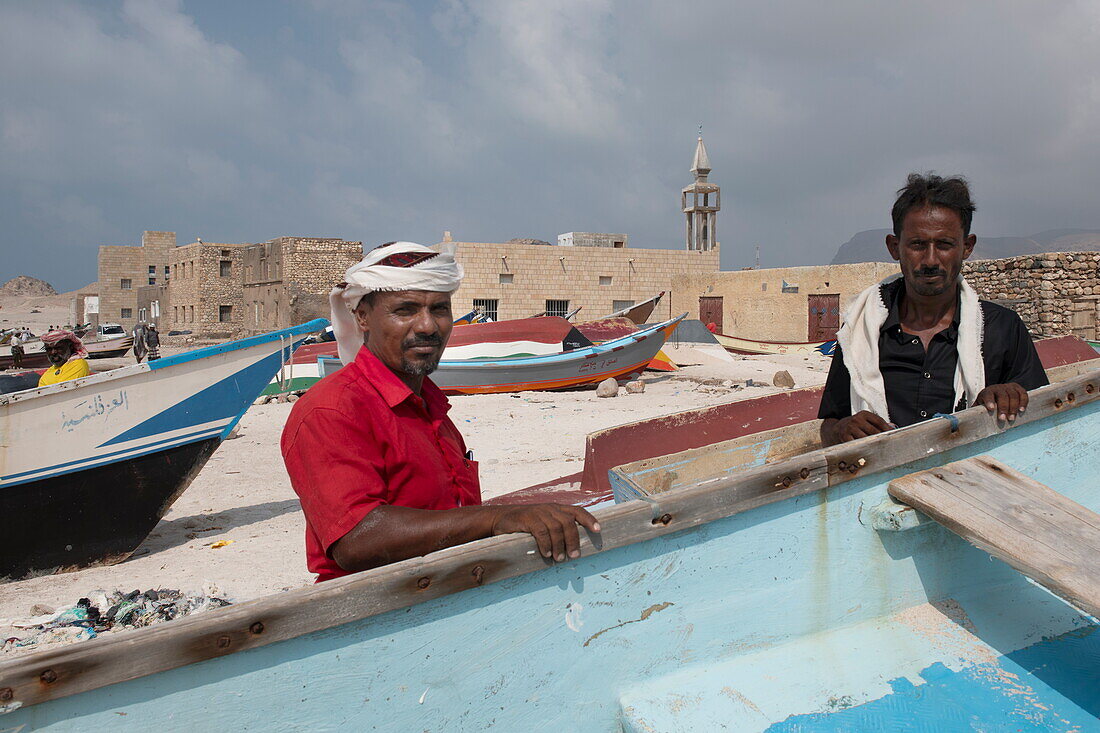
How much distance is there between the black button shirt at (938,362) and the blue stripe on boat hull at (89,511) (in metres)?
5.25

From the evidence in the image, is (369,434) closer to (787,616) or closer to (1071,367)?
(787,616)

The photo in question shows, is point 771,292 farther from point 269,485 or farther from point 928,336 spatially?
point 928,336

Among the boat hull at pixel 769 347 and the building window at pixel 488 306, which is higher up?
the building window at pixel 488 306

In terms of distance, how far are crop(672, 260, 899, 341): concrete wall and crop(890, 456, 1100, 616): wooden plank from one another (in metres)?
20.6

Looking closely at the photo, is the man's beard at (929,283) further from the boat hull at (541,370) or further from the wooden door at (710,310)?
the wooden door at (710,310)

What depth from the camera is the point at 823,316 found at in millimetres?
22766

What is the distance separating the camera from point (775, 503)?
1827 mm

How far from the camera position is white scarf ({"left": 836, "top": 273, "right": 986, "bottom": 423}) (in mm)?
2250

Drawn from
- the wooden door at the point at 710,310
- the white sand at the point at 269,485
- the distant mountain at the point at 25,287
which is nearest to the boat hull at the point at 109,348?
the white sand at the point at 269,485

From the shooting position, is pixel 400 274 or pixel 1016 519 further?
pixel 1016 519

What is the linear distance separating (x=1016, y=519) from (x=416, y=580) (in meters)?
1.55

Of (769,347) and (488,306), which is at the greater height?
(488,306)

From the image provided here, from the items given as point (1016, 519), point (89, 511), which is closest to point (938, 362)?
point (1016, 519)

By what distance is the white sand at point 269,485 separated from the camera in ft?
15.6
